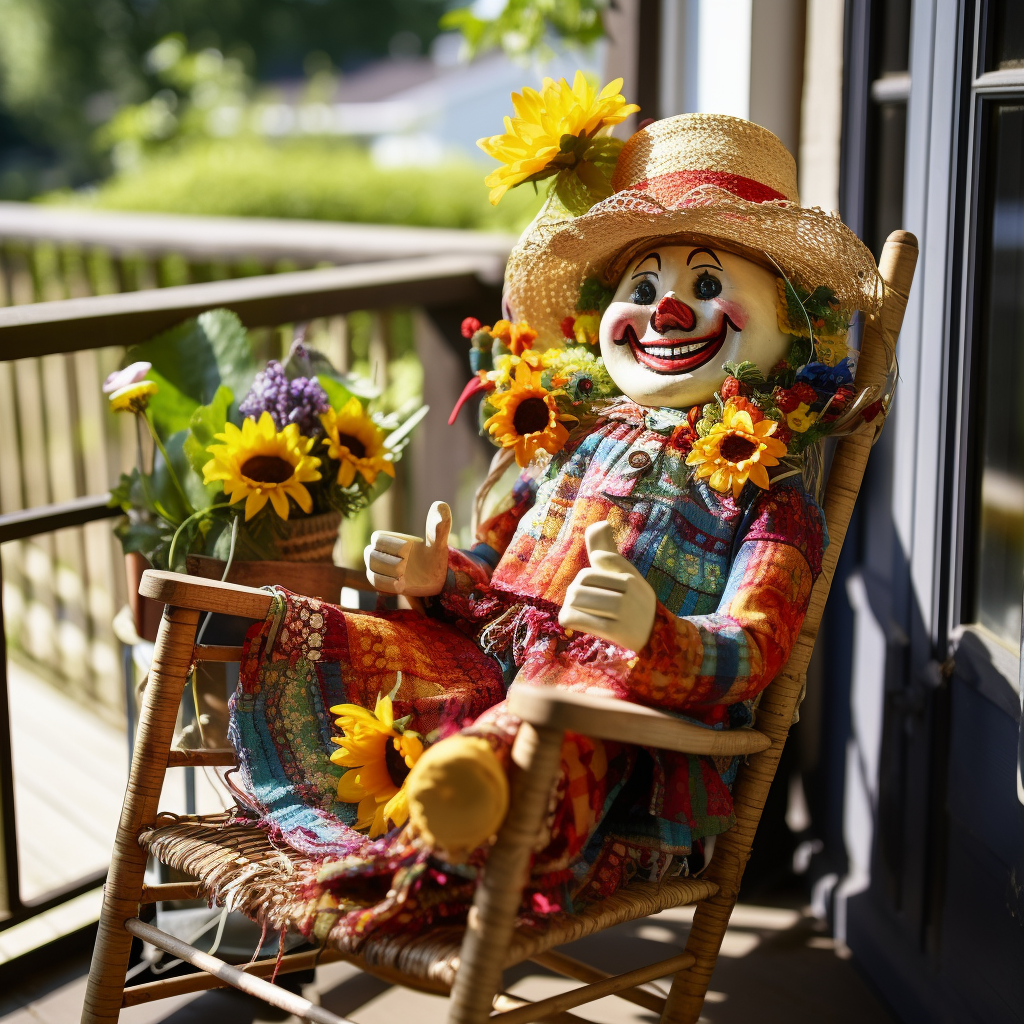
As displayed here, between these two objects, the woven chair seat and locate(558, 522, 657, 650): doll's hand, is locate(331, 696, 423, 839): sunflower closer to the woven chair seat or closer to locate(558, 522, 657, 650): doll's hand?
the woven chair seat

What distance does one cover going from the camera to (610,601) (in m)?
1.11

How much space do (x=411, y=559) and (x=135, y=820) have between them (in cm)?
46

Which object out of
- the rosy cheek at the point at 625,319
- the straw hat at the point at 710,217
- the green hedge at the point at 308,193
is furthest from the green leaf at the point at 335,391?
the green hedge at the point at 308,193

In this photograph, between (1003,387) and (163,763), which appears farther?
(1003,387)

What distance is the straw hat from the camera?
1.34 meters

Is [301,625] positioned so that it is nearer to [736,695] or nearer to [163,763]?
[163,763]

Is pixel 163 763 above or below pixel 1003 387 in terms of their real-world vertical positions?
below

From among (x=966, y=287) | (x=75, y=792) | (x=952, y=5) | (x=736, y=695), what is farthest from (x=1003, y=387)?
(x=75, y=792)

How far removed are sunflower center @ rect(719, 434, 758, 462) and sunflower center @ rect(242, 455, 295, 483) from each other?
614 mm

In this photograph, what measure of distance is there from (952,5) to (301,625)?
1.17m

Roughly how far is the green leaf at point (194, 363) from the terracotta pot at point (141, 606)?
0.20m

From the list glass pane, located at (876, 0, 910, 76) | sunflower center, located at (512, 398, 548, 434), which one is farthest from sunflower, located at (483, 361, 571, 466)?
glass pane, located at (876, 0, 910, 76)

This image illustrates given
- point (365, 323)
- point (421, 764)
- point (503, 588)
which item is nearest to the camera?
point (421, 764)

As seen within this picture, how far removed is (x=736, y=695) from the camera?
47.4 inches
